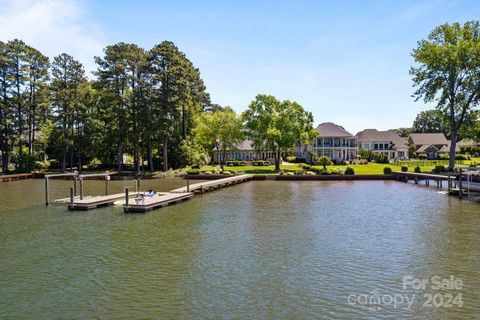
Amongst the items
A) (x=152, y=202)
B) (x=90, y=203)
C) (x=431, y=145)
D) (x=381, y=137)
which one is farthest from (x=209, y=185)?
(x=431, y=145)

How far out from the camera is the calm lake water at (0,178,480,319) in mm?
10055

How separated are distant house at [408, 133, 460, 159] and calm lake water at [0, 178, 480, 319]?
82645mm

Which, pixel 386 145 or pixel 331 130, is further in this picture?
pixel 386 145

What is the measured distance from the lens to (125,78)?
5688cm

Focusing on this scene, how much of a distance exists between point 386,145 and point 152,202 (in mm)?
80711

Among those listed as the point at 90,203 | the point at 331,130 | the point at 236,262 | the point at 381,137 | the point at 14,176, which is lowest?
the point at 236,262

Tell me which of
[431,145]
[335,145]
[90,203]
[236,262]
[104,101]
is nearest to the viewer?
[236,262]

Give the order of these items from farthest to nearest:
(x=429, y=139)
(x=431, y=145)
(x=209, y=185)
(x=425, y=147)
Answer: (x=429, y=139) → (x=425, y=147) → (x=431, y=145) → (x=209, y=185)

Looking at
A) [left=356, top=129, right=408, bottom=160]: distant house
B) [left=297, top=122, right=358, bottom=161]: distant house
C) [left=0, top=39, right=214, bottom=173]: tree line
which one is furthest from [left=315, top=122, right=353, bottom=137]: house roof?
[left=0, top=39, right=214, bottom=173]: tree line

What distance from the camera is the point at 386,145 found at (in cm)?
9425

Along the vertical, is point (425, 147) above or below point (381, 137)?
below

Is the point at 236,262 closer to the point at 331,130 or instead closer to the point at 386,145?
the point at 331,130

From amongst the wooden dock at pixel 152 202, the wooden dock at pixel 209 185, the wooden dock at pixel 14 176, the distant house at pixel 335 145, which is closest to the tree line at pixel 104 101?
the wooden dock at pixel 14 176

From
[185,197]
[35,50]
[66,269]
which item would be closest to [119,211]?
[185,197]
